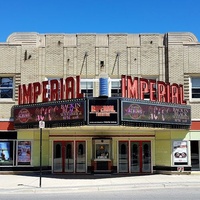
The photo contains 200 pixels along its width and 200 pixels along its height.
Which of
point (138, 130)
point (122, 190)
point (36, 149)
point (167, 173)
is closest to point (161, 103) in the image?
point (138, 130)

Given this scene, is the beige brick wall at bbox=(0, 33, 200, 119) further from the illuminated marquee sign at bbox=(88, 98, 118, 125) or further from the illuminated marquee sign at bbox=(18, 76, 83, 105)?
the illuminated marquee sign at bbox=(88, 98, 118, 125)

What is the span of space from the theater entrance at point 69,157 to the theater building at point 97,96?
66 mm

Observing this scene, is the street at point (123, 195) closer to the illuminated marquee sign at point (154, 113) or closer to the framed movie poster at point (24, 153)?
the illuminated marquee sign at point (154, 113)

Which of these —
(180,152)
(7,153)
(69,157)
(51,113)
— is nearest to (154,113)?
(180,152)

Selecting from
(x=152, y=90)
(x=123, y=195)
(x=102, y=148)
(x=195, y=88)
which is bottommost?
(x=123, y=195)

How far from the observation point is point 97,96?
82.6ft

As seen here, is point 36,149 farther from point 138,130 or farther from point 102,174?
point 138,130

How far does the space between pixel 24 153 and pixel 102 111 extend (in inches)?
296

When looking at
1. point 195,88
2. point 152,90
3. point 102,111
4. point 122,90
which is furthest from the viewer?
point 195,88

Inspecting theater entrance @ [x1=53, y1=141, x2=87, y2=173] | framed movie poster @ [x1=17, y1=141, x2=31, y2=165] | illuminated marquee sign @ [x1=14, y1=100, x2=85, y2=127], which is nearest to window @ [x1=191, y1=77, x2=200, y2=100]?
theater entrance @ [x1=53, y1=141, x2=87, y2=173]

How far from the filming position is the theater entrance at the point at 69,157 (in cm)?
2509

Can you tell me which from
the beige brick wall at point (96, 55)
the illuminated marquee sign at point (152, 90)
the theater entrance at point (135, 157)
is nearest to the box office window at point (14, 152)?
the beige brick wall at point (96, 55)

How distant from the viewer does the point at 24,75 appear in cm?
2531

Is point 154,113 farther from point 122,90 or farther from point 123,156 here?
point 123,156
